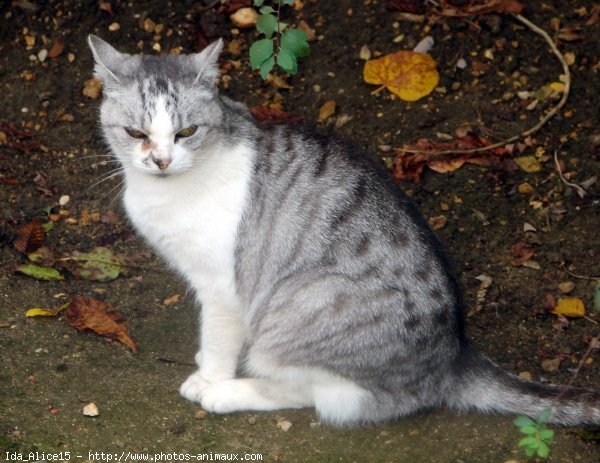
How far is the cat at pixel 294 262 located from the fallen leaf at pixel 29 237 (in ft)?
3.17

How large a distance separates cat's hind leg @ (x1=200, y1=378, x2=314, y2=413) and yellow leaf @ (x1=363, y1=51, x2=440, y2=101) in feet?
A: 7.13

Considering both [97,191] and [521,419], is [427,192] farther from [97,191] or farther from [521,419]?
[521,419]

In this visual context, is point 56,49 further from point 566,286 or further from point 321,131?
point 566,286

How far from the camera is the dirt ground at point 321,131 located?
12.2 feet

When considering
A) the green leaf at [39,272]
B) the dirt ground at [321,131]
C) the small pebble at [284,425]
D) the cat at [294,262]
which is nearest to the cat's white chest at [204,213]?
the cat at [294,262]

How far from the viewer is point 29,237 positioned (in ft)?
15.3

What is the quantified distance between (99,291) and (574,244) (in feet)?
8.18

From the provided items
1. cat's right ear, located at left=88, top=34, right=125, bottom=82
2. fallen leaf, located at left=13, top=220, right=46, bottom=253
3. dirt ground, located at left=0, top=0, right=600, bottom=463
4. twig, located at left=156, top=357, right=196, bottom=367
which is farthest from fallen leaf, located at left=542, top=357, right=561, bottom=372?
fallen leaf, located at left=13, top=220, right=46, bottom=253

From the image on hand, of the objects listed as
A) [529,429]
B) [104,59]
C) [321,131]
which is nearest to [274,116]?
[321,131]

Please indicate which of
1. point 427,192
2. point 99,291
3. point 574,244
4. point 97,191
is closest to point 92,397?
point 99,291

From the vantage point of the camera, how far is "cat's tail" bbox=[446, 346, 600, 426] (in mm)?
3572

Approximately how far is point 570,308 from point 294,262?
1.49 meters

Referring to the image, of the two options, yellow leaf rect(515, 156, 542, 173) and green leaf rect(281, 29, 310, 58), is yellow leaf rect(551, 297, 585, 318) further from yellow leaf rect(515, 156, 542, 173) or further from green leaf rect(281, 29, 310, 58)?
green leaf rect(281, 29, 310, 58)

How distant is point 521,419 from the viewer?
286 centimetres
